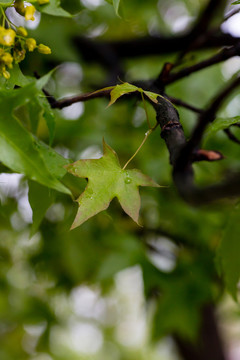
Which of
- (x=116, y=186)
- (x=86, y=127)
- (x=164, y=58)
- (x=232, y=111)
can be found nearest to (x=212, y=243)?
(x=232, y=111)

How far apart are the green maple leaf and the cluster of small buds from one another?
0.16 metres

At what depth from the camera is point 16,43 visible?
0.60 metres

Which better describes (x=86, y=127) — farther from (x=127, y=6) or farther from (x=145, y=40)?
(x=127, y=6)

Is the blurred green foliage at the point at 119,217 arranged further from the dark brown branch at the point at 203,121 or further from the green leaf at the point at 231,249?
the dark brown branch at the point at 203,121

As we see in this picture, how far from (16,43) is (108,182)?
231 mm

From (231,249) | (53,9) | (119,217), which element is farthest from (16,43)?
(119,217)

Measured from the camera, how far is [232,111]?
4.47 feet

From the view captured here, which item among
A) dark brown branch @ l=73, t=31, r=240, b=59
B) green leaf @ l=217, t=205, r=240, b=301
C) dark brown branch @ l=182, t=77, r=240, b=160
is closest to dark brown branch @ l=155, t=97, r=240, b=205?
dark brown branch @ l=182, t=77, r=240, b=160

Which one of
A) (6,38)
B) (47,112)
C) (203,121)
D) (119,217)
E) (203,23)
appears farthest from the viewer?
(119,217)

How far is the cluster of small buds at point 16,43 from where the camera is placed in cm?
55

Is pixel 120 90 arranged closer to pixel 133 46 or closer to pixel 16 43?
pixel 16 43

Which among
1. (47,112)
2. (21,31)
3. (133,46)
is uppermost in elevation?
(21,31)

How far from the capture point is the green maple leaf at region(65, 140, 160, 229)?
586 mm

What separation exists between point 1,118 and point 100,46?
111cm
